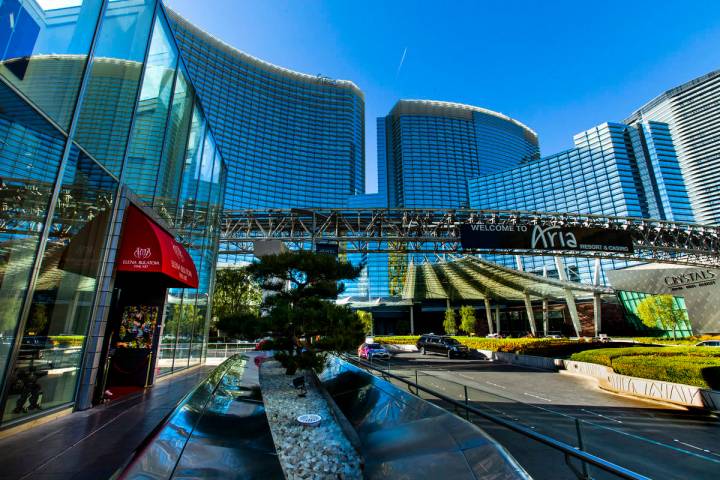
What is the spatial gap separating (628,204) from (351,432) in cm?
11763

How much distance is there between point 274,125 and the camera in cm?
8562

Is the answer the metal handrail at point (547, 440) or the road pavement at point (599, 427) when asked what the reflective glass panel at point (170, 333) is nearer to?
the metal handrail at point (547, 440)

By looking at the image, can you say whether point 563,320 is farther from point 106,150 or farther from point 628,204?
point 106,150

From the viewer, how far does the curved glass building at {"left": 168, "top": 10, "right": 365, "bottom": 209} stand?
2918 inches

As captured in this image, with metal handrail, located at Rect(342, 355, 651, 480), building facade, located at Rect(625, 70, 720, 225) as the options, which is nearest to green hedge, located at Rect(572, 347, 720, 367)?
metal handrail, located at Rect(342, 355, 651, 480)

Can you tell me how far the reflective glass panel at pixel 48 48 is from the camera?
202 inches

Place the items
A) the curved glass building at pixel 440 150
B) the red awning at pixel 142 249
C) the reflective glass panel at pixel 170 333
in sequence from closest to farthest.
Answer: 1. the red awning at pixel 142 249
2. the reflective glass panel at pixel 170 333
3. the curved glass building at pixel 440 150

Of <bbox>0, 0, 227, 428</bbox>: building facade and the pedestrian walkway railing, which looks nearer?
<bbox>0, 0, 227, 428</bbox>: building facade

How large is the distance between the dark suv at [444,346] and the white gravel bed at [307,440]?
1827 cm

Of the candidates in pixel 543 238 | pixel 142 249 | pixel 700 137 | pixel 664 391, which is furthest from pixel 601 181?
pixel 142 249

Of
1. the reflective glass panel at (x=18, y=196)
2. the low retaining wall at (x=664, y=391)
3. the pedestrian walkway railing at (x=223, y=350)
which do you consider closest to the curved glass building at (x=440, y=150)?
the pedestrian walkway railing at (x=223, y=350)

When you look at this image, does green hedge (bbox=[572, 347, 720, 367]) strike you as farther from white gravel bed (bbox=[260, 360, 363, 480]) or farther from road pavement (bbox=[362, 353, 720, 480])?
white gravel bed (bbox=[260, 360, 363, 480])

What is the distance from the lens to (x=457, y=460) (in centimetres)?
361

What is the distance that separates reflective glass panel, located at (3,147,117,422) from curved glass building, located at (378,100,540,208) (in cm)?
10753
